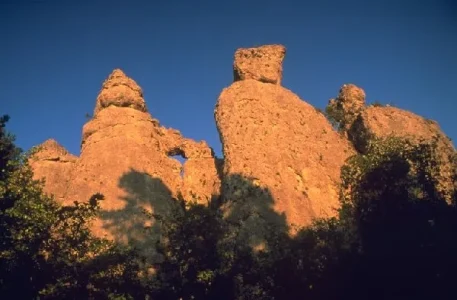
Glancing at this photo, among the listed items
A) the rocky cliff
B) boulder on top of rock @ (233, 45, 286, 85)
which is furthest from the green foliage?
boulder on top of rock @ (233, 45, 286, 85)

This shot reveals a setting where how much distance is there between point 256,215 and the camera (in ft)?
118

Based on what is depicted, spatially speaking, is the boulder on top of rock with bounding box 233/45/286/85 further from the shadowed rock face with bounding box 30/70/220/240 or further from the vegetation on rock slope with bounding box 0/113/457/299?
the vegetation on rock slope with bounding box 0/113/457/299

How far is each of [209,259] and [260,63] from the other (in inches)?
1258

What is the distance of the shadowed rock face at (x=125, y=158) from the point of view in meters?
41.8

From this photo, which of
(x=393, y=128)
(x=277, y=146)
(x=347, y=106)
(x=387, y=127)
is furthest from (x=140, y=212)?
(x=347, y=106)

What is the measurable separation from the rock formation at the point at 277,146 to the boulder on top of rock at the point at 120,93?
11.0m

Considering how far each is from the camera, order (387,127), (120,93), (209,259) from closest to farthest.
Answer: (209,259), (387,127), (120,93)

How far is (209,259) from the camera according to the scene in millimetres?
28406

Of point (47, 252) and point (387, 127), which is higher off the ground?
point (387, 127)

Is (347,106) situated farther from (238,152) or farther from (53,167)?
(53,167)

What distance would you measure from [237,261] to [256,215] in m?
7.54

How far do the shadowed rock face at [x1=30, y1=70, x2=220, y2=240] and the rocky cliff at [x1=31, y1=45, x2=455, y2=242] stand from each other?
0.12 m

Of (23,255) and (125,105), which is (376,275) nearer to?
(23,255)

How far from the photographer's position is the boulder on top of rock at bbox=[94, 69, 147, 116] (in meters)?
52.9
